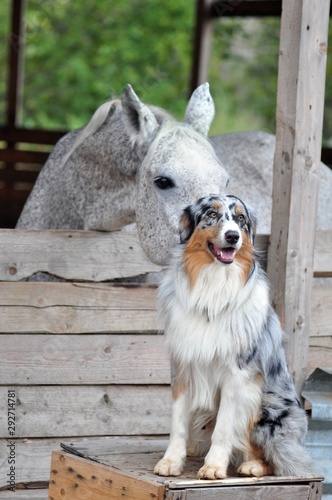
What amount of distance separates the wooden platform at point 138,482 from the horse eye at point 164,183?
3.94 feet

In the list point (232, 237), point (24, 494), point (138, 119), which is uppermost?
point (138, 119)

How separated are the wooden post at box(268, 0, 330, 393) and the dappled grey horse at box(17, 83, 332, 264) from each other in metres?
0.35

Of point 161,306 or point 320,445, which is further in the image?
point 320,445

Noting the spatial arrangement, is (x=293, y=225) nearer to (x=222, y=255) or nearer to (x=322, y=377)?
(x=322, y=377)

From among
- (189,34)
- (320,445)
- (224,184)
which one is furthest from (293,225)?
(189,34)

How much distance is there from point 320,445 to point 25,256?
1642mm

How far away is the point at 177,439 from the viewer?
337cm

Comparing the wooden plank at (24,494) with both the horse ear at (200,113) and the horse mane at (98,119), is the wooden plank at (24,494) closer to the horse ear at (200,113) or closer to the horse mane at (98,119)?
the horse mane at (98,119)

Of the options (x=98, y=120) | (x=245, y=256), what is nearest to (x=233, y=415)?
(x=245, y=256)

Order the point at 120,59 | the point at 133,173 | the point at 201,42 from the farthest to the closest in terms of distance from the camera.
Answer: the point at 120,59
the point at 201,42
the point at 133,173

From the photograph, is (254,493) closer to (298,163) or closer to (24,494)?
(24,494)

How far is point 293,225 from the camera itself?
170 inches

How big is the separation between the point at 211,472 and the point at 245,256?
0.78 metres

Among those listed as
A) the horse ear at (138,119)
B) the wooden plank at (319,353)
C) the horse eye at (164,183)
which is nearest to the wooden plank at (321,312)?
the wooden plank at (319,353)
